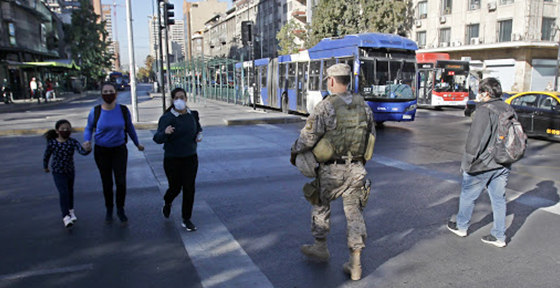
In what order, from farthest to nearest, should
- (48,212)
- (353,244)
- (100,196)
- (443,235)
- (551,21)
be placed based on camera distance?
(551,21)
(100,196)
(48,212)
(443,235)
(353,244)

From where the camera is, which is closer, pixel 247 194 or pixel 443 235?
pixel 443 235

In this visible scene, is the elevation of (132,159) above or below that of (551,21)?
below

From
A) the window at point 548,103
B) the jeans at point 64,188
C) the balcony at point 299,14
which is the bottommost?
the jeans at point 64,188

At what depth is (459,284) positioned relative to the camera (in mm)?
3621

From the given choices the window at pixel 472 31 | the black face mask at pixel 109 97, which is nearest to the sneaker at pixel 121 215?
the black face mask at pixel 109 97

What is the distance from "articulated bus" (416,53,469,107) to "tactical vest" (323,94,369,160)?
2285cm

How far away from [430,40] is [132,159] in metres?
35.7

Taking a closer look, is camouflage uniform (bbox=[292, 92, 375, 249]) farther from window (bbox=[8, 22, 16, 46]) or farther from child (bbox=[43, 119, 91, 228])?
window (bbox=[8, 22, 16, 46])

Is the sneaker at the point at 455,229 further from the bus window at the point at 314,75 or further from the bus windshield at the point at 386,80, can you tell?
the bus window at the point at 314,75

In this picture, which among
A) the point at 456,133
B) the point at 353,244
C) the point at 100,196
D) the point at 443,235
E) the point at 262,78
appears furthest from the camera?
the point at 262,78

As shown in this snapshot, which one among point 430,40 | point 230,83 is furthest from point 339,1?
point 230,83

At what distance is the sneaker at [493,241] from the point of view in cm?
445

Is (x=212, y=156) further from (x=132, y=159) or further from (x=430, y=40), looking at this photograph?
(x=430, y=40)

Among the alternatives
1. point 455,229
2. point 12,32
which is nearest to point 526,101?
point 455,229
